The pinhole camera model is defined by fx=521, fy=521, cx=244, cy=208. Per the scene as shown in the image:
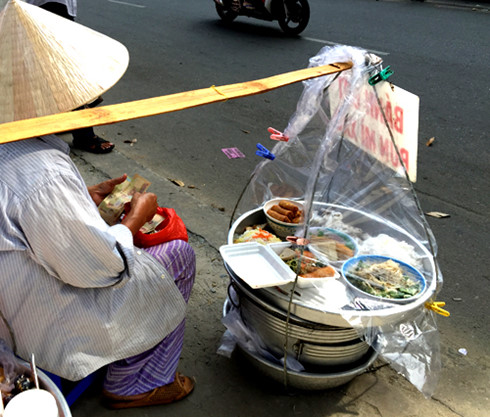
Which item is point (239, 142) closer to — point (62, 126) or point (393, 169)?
point (393, 169)

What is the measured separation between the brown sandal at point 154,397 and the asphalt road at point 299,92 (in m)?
1.13

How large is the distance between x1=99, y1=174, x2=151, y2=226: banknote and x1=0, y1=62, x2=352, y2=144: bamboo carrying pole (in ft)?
1.59

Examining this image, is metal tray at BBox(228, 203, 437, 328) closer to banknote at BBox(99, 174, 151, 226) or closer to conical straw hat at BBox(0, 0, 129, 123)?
banknote at BBox(99, 174, 151, 226)

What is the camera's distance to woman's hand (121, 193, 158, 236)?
1.92m

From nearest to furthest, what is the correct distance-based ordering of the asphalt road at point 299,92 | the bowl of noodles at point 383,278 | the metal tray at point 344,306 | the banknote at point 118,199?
the metal tray at point 344,306 → the bowl of noodles at point 383,278 → the banknote at point 118,199 → the asphalt road at point 299,92

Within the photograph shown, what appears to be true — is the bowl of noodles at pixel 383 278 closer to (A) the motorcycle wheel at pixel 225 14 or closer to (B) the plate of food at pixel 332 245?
(B) the plate of food at pixel 332 245

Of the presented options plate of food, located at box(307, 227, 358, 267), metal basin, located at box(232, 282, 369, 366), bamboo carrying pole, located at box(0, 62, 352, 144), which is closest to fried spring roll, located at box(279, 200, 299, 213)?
plate of food, located at box(307, 227, 358, 267)

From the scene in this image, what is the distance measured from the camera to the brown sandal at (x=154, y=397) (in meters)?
2.11

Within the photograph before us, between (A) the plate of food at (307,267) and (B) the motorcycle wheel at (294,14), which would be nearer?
(A) the plate of food at (307,267)

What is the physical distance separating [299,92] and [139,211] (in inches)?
170

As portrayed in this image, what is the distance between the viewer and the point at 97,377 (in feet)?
7.24

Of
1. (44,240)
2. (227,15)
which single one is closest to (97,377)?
(44,240)

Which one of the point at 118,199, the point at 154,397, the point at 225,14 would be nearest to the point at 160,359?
the point at 154,397

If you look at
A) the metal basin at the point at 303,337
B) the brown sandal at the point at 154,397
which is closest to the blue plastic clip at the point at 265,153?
the metal basin at the point at 303,337
